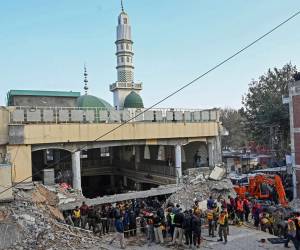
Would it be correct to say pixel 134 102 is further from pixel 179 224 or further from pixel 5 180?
pixel 179 224

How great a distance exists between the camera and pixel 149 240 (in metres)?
12.9

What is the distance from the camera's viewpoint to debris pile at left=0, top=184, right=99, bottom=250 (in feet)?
39.9

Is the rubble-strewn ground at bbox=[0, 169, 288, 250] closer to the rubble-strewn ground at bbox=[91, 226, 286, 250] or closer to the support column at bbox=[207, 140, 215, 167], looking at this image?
the rubble-strewn ground at bbox=[91, 226, 286, 250]

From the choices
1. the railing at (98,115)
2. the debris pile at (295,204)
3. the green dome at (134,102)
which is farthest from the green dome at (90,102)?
the debris pile at (295,204)

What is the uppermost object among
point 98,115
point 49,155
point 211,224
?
point 98,115

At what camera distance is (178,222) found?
12.2 m

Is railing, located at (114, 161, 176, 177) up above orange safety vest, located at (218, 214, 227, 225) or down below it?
above

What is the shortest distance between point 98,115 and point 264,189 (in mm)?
11637

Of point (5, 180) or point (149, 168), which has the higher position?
point (5, 180)

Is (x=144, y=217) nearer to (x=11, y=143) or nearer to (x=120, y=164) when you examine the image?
(x=11, y=143)

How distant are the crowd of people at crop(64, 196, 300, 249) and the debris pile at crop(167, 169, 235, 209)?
3144 mm

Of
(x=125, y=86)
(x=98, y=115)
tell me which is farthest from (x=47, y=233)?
(x=125, y=86)

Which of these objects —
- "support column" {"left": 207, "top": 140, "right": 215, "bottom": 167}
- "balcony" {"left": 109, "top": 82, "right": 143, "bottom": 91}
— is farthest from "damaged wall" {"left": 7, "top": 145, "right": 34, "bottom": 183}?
"balcony" {"left": 109, "top": 82, "right": 143, "bottom": 91}

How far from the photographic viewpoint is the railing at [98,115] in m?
21.2
